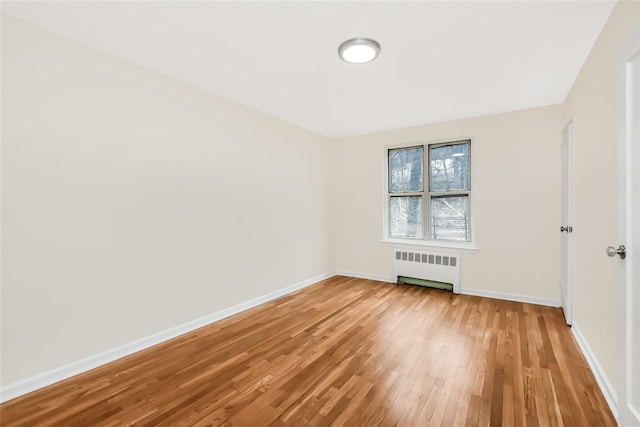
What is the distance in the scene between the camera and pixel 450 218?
4430 millimetres

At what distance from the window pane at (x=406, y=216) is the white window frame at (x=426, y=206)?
8 centimetres

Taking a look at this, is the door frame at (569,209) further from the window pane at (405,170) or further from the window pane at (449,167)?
the window pane at (405,170)

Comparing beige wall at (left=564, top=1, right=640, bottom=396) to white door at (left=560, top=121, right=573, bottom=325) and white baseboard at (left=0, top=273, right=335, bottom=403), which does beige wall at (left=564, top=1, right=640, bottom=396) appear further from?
white baseboard at (left=0, top=273, right=335, bottom=403)

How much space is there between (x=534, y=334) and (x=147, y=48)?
4.38 meters

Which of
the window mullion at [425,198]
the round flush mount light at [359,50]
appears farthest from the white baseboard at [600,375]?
the round flush mount light at [359,50]

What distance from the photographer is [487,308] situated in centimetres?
356

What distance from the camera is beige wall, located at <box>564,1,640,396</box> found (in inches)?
70.7

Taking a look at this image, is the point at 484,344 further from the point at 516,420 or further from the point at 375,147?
the point at 375,147

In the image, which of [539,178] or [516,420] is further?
[539,178]

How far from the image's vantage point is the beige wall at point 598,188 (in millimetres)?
1797

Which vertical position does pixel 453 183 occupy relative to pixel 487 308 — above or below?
above

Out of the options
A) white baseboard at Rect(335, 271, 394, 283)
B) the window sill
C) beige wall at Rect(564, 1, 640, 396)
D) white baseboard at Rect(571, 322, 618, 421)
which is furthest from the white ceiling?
white baseboard at Rect(335, 271, 394, 283)

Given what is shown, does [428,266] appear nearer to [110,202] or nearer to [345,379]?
[345,379]

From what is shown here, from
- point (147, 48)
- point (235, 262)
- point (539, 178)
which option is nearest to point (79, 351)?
point (235, 262)
